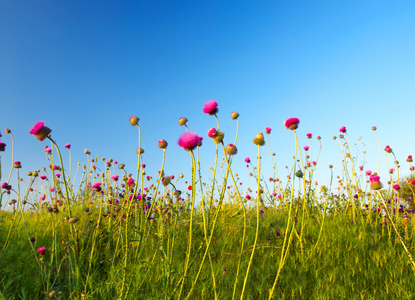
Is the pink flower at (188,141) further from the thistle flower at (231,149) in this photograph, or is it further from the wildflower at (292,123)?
the wildflower at (292,123)

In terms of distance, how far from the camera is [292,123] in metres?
2.34

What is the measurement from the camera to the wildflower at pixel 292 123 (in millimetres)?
2325

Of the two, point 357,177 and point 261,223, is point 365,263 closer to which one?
point 261,223

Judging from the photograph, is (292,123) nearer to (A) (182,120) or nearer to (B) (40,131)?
(A) (182,120)

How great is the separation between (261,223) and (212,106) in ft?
10.6

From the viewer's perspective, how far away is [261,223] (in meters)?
4.93

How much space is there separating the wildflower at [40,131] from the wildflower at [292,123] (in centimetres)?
190

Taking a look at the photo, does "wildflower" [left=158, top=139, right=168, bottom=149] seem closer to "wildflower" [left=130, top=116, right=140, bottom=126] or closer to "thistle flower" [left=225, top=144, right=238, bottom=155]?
"wildflower" [left=130, top=116, right=140, bottom=126]

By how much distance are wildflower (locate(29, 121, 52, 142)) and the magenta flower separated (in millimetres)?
1237

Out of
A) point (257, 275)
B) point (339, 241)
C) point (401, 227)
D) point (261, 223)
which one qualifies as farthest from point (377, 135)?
point (257, 275)

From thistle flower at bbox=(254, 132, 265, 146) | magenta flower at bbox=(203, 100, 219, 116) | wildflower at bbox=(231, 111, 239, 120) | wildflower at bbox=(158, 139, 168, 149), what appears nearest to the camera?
A: thistle flower at bbox=(254, 132, 265, 146)

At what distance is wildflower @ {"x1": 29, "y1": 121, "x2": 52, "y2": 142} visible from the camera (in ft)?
6.94

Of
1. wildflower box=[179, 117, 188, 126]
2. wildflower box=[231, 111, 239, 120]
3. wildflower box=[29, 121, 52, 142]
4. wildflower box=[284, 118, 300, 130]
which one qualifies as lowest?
wildflower box=[29, 121, 52, 142]

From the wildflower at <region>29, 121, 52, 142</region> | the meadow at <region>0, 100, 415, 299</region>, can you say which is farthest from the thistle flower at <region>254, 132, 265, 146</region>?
the wildflower at <region>29, 121, 52, 142</region>
